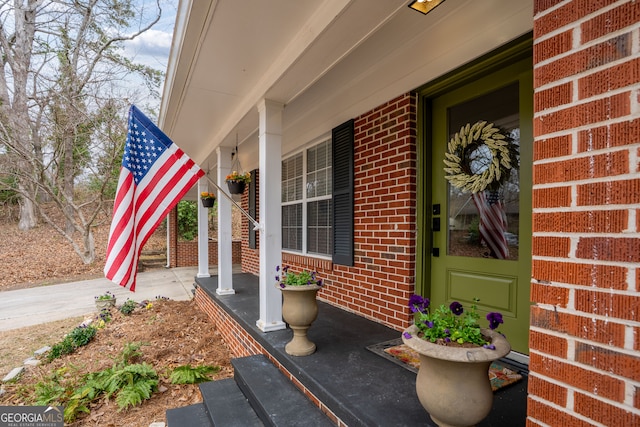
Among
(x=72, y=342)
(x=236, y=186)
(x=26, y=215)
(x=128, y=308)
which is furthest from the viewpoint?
(x=26, y=215)

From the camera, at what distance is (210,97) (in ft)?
11.3

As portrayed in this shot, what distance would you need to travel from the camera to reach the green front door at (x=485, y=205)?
207 centimetres

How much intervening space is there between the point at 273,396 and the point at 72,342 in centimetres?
352

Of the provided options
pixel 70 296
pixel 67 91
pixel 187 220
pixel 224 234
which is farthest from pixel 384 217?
pixel 187 220

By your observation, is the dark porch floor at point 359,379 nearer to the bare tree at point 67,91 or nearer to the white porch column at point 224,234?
the white porch column at point 224,234

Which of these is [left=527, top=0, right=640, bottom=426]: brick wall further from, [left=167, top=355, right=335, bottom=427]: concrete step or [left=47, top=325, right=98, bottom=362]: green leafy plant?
[left=47, top=325, right=98, bottom=362]: green leafy plant

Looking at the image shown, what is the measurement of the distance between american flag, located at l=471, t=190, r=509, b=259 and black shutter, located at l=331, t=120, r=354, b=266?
1399mm

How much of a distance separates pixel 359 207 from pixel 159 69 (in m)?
12.0

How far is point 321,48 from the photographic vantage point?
7.15ft

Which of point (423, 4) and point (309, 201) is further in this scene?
point (309, 201)

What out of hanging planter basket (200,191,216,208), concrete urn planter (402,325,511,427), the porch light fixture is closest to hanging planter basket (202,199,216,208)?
hanging planter basket (200,191,216,208)

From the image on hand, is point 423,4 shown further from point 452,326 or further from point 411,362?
point 411,362

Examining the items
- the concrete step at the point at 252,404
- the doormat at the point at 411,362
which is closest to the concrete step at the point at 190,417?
the concrete step at the point at 252,404

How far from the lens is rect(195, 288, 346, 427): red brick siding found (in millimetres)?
1928
